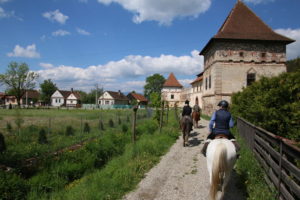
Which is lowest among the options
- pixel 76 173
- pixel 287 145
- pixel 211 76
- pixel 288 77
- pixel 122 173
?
pixel 76 173

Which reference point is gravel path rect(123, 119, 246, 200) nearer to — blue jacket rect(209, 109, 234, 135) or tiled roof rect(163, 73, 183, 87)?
blue jacket rect(209, 109, 234, 135)

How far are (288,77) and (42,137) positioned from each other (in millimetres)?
11681

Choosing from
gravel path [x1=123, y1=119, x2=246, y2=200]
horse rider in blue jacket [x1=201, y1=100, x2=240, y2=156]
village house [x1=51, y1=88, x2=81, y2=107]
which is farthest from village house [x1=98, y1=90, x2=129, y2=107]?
horse rider in blue jacket [x1=201, y1=100, x2=240, y2=156]

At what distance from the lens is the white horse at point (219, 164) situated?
13.0 ft

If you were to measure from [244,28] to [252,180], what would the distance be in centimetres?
2280

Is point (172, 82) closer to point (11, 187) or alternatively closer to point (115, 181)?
point (115, 181)

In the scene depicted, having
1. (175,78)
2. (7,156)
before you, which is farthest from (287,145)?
(175,78)

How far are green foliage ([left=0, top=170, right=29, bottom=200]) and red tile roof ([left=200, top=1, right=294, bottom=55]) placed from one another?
21.6 meters

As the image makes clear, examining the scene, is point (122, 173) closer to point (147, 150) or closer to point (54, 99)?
point (147, 150)

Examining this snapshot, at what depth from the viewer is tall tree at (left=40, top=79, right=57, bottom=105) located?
83094 millimetres

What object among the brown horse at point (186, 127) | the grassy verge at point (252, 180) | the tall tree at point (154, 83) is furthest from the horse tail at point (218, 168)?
the tall tree at point (154, 83)

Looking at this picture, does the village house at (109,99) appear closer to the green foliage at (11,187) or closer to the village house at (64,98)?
the village house at (64,98)

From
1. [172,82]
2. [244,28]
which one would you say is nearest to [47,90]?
[172,82]

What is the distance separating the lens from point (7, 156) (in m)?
7.21
